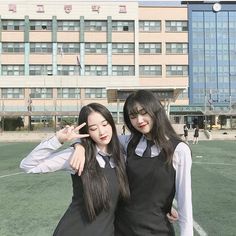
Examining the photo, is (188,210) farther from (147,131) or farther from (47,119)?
(47,119)

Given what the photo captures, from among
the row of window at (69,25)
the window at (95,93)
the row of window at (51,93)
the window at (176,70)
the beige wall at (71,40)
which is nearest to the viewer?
the beige wall at (71,40)

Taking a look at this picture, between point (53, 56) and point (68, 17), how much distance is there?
250 inches

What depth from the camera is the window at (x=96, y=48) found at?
7081 centimetres

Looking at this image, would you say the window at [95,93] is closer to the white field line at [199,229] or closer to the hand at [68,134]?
the white field line at [199,229]

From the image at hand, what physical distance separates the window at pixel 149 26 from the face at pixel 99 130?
70276mm

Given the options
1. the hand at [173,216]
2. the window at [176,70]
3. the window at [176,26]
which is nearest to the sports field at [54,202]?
the hand at [173,216]

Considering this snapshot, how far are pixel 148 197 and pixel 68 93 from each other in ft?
225

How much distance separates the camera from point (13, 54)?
70250mm

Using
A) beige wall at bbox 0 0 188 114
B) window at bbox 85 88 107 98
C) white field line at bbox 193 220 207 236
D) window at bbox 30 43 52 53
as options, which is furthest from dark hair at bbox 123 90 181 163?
window at bbox 30 43 52 53

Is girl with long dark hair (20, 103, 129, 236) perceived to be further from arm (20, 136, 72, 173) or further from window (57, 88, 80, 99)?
window (57, 88, 80, 99)

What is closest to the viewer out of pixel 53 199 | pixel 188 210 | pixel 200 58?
pixel 188 210

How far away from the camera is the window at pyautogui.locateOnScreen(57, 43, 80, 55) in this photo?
70500 mm

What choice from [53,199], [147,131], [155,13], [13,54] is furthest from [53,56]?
[147,131]

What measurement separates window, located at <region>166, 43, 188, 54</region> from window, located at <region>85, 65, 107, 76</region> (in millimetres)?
10234
